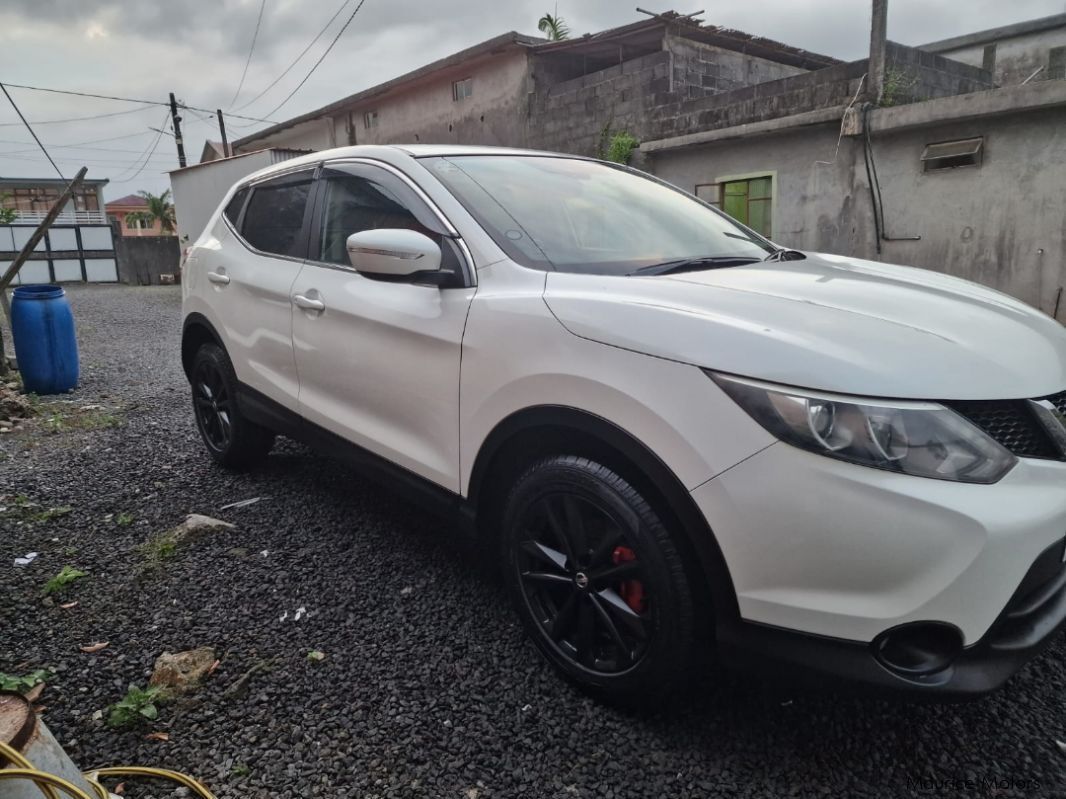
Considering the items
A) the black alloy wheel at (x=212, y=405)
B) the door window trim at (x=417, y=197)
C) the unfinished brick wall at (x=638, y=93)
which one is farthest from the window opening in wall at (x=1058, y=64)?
the black alloy wheel at (x=212, y=405)

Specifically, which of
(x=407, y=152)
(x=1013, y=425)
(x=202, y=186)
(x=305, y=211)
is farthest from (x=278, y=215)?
(x=202, y=186)

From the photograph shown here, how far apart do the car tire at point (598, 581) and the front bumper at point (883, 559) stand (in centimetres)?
18

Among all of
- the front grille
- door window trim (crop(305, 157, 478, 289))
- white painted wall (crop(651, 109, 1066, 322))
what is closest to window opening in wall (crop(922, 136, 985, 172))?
white painted wall (crop(651, 109, 1066, 322))

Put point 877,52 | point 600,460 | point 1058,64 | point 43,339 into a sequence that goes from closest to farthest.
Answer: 1. point 600,460
2. point 43,339
3. point 877,52
4. point 1058,64

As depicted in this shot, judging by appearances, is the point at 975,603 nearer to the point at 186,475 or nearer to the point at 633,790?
the point at 633,790

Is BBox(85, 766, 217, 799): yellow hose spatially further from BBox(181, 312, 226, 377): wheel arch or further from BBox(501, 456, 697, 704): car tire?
BBox(181, 312, 226, 377): wheel arch

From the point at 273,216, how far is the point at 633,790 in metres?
2.98

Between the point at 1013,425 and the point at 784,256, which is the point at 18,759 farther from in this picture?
the point at 784,256

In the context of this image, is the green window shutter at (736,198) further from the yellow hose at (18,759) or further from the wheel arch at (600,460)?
the yellow hose at (18,759)

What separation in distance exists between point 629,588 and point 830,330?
2.75 ft

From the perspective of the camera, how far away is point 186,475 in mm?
4141

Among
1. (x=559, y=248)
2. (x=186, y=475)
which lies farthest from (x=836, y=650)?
(x=186, y=475)

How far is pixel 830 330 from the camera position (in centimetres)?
167

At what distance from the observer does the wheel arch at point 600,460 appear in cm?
169
